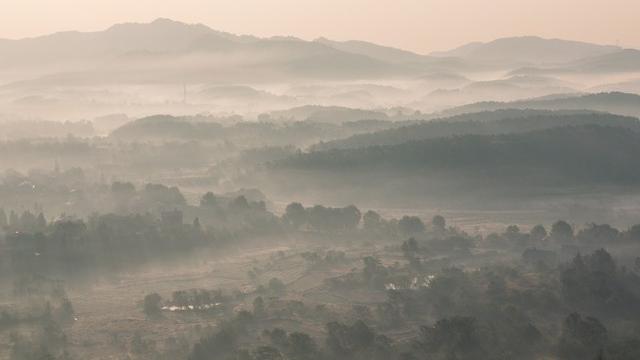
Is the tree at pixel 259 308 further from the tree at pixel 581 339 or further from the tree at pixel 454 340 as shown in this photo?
the tree at pixel 581 339

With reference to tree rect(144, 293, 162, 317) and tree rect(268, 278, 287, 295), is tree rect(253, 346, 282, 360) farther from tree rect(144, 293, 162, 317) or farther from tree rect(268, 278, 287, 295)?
tree rect(268, 278, 287, 295)

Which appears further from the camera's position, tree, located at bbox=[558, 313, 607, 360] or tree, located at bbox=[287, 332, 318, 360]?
tree, located at bbox=[558, 313, 607, 360]

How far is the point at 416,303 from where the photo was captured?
6156 inches

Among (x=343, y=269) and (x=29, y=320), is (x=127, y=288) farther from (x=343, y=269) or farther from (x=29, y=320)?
(x=343, y=269)

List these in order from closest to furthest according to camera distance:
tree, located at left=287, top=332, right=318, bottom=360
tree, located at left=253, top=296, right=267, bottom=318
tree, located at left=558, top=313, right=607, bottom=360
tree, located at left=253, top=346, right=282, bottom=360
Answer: tree, located at left=253, top=346, right=282, bottom=360
tree, located at left=287, top=332, right=318, bottom=360
tree, located at left=558, top=313, right=607, bottom=360
tree, located at left=253, top=296, right=267, bottom=318

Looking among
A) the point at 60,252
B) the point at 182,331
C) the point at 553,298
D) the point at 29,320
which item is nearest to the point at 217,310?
the point at 182,331

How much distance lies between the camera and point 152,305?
163750 mm

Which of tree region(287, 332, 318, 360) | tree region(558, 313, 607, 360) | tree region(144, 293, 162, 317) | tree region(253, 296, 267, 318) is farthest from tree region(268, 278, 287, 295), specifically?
tree region(558, 313, 607, 360)

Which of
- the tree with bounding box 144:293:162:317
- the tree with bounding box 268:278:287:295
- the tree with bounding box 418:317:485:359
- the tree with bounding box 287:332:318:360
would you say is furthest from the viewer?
the tree with bounding box 268:278:287:295

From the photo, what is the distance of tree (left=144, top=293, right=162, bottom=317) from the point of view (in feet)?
532

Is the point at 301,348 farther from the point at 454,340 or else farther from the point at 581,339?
the point at 581,339

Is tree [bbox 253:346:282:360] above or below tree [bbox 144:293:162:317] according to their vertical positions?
above

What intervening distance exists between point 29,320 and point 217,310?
35.7m

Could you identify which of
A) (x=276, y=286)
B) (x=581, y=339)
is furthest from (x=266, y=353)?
(x=276, y=286)
